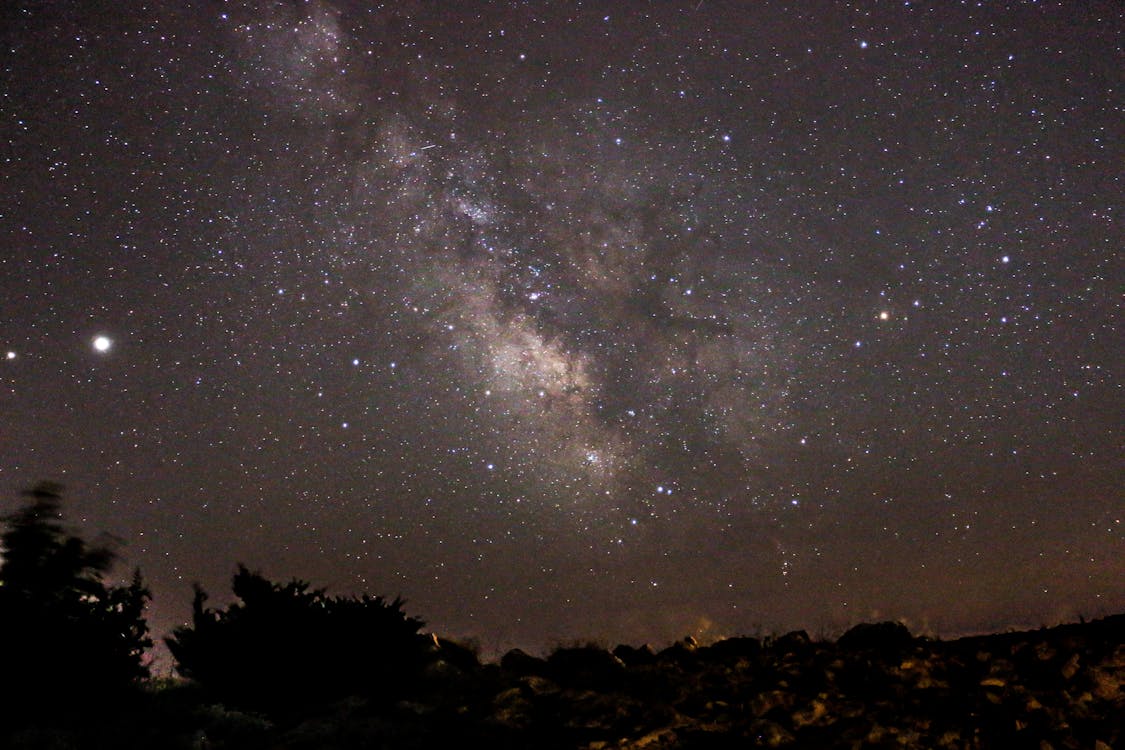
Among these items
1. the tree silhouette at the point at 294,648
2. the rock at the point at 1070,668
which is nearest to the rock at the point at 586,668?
the tree silhouette at the point at 294,648

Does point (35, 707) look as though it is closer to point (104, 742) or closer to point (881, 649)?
point (104, 742)

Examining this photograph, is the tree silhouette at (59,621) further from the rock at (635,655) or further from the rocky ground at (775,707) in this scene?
the rock at (635,655)

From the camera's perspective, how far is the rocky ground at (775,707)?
6.74 metres

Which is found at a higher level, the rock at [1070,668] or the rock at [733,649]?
the rock at [733,649]

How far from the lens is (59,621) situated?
29.0 feet

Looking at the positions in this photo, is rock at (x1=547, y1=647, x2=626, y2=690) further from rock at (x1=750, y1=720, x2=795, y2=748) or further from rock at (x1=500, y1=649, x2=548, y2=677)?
rock at (x1=750, y1=720, x2=795, y2=748)

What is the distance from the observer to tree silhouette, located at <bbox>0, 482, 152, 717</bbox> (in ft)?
27.0

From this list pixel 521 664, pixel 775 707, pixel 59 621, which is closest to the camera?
pixel 775 707

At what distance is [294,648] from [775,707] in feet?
18.0

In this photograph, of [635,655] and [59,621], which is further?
[635,655]

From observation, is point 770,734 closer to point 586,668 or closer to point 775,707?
point 775,707

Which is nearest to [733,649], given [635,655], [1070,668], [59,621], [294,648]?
[635,655]

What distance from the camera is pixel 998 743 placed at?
21.3 ft

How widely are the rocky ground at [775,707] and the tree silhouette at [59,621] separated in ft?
3.42
